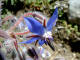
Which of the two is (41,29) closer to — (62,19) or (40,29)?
(40,29)

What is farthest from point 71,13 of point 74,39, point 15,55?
point 15,55

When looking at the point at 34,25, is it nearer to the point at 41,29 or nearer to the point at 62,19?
the point at 41,29

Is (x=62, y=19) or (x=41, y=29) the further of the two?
(x=62, y=19)

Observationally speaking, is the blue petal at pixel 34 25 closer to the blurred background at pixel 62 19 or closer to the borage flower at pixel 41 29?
the borage flower at pixel 41 29

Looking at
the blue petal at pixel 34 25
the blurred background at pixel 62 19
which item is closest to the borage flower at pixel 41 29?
the blue petal at pixel 34 25

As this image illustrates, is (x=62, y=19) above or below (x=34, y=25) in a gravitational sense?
below

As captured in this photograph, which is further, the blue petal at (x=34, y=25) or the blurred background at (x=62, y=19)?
the blurred background at (x=62, y=19)

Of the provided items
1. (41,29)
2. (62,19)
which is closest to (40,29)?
(41,29)

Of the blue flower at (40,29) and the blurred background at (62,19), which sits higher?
the blue flower at (40,29)
